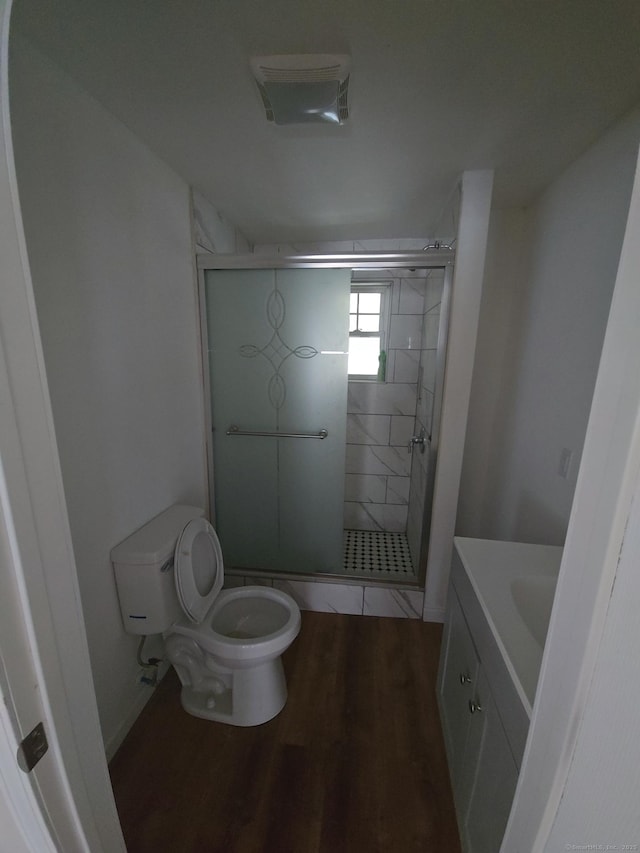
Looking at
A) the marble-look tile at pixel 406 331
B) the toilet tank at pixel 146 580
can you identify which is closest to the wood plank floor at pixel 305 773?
the toilet tank at pixel 146 580

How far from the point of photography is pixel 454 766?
1029 mm

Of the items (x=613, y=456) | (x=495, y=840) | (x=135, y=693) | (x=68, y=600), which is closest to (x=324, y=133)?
(x=613, y=456)

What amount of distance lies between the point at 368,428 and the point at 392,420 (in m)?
0.20

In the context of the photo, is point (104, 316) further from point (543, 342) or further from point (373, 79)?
point (543, 342)

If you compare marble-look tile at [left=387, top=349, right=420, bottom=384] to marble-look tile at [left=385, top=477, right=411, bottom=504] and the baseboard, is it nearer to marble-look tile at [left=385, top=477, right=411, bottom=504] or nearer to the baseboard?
marble-look tile at [left=385, top=477, right=411, bottom=504]

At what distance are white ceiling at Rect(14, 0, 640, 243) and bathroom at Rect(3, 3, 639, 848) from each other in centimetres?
12

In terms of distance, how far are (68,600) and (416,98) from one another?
1574 mm

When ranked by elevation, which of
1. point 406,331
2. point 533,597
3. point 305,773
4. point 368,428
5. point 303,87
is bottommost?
A: point 305,773

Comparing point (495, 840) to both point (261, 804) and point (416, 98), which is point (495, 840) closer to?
point (261, 804)

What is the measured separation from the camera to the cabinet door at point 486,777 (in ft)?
2.25

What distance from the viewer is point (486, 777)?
31.0 inches

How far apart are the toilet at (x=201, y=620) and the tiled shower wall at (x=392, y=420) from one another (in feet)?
4.19

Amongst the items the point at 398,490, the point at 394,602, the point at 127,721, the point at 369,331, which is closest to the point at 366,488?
the point at 398,490

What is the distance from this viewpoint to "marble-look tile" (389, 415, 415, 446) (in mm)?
Result: 2453
